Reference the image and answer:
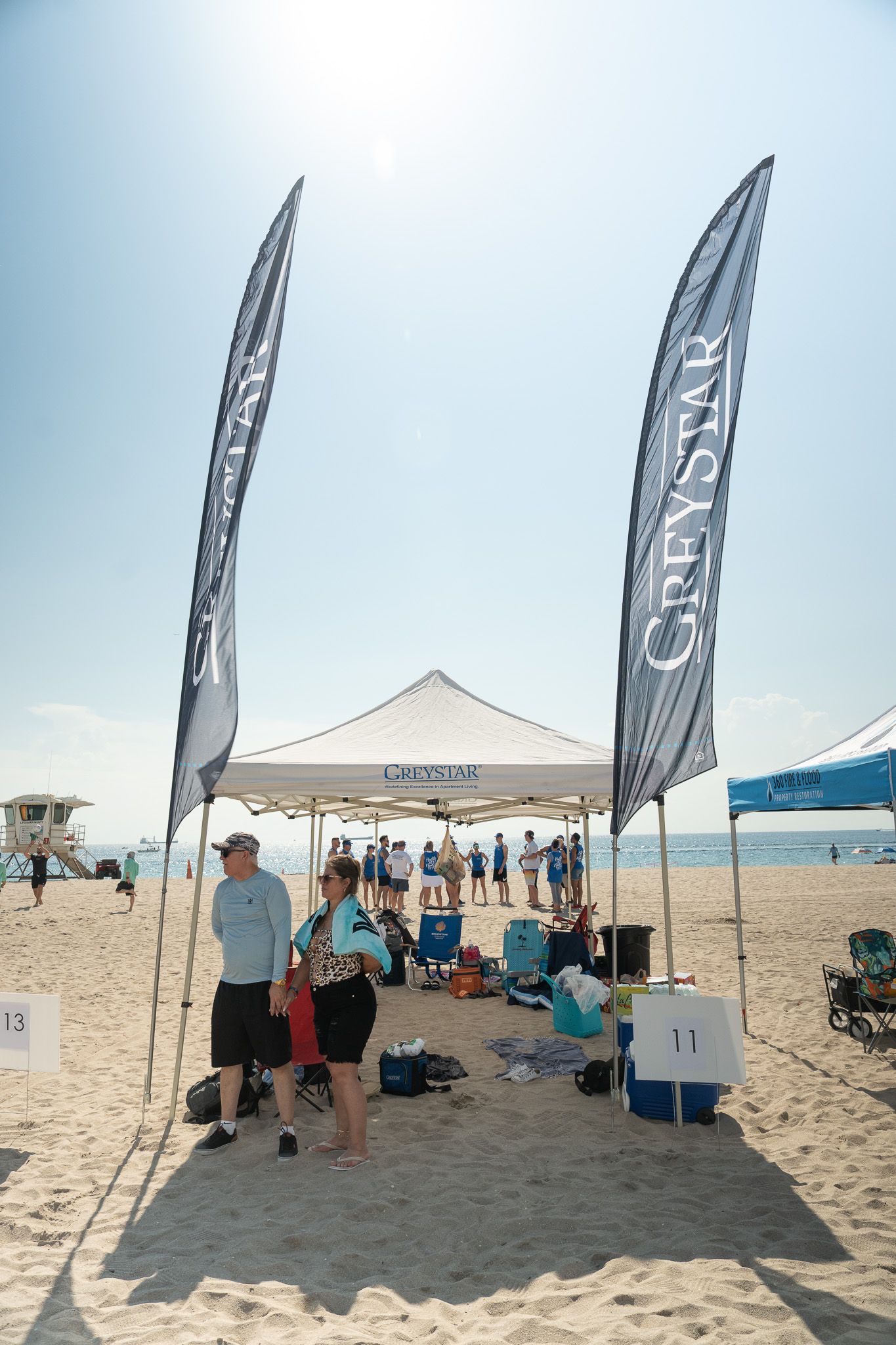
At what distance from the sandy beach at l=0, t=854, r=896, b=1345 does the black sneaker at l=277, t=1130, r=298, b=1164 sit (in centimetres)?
5

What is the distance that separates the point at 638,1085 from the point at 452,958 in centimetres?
501

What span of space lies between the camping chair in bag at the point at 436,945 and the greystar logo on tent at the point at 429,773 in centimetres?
392

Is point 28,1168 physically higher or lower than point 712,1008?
lower

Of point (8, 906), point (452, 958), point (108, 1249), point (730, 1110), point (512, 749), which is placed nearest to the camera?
point (108, 1249)

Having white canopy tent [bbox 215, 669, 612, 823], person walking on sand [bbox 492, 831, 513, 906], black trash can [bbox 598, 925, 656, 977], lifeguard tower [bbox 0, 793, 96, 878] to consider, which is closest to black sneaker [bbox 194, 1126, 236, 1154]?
white canopy tent [bbox 215, 669, 612, 823]

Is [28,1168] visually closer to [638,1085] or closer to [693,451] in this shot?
[638,1085]

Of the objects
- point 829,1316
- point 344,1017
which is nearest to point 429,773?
point 344,1017

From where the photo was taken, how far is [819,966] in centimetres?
977

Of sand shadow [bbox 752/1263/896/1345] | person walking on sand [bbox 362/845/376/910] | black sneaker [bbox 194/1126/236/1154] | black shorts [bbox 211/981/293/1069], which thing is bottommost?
black sneaker [bbox 194/1126/236/1154]

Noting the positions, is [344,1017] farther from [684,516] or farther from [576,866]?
[576,866]

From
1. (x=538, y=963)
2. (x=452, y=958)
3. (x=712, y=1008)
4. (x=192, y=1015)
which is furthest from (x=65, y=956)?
(x=712, y=1008)

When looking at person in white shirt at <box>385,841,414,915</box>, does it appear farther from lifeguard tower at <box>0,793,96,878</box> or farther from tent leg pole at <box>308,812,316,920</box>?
lifeguard tower at <box>0,793,96,878</box>

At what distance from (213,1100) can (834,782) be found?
473cm

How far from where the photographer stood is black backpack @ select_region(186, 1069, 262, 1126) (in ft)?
15.5
